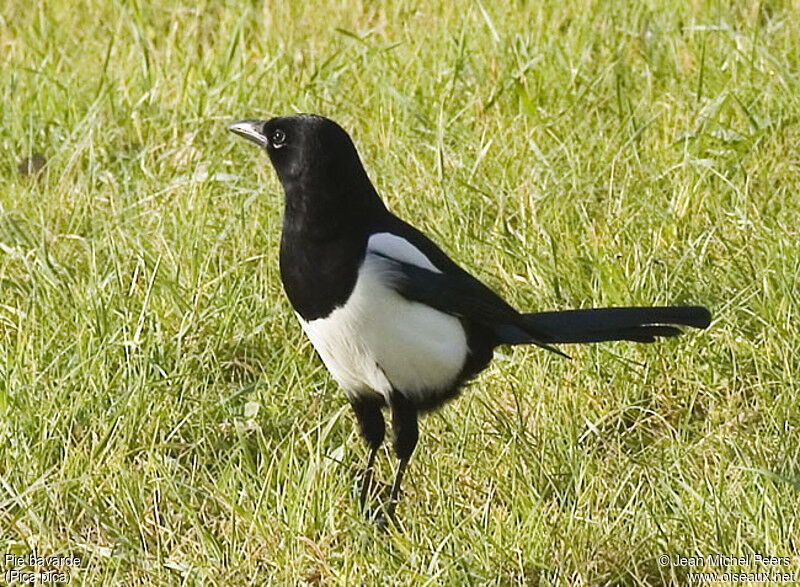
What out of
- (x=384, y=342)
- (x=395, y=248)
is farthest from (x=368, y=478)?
(x=395, y=248)

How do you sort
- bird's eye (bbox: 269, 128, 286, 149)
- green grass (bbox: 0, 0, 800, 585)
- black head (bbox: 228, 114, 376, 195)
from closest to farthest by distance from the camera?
green grass (bbox: 0, 0, 800, 585)
black head (bbox: 228, 114, 376, 195)
bird's eye (bbox: 269, 128, 286, 149)

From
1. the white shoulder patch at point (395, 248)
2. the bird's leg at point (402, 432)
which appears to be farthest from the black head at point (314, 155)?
the bird's leg at point (402, 432)

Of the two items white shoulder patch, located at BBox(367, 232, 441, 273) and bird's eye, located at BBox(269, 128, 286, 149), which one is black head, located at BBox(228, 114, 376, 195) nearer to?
bird's eye, located at BBox(269, 128, 286, 149)

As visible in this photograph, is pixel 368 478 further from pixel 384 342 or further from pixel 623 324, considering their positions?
pixel 623 324

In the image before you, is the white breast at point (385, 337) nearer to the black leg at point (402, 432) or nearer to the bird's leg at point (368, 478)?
the black leg at point (402, 432)

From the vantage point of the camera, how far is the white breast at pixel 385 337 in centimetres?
328

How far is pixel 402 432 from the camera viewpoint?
3.44 metres

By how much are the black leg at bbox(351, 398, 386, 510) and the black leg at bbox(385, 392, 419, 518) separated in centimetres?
7

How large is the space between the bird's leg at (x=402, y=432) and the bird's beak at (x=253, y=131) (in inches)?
24.9

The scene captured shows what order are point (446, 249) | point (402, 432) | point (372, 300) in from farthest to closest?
point (446, 249) < point (402, 432) < point (372, 300)

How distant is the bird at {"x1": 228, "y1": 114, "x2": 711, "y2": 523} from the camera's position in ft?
10.8

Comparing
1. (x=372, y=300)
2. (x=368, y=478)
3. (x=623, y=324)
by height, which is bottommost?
(x=368, y=478)

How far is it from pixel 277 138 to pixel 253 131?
119 mm

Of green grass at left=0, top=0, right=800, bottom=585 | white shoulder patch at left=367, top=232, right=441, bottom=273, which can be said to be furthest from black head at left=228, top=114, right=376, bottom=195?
green grass at left=0, top=0, right=800, bottom=585
